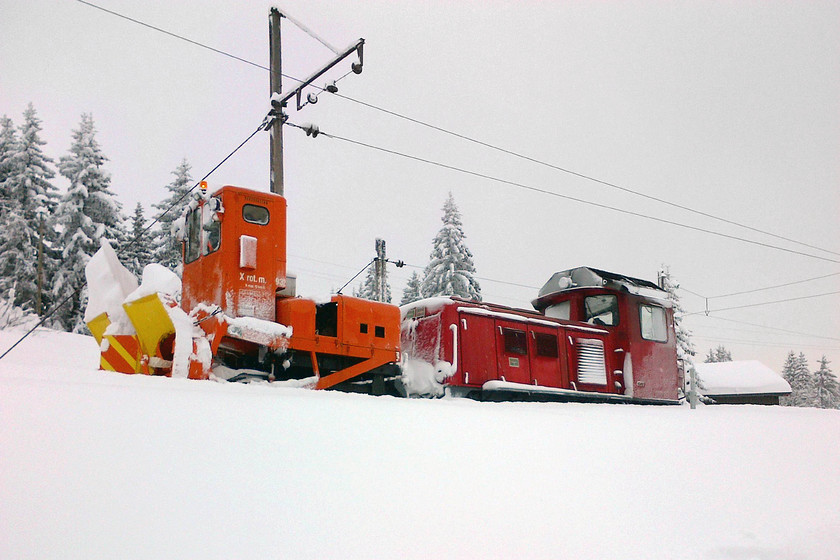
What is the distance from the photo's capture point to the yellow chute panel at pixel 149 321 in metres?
7.87

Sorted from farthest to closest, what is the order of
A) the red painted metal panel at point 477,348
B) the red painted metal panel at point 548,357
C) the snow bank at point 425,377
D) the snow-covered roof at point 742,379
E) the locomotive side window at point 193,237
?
the snow-covered roof at point 742,379, the red painted metal panel at point 548,357, the red painted metal panel at point 477,348, the snow bank at point 425,377, the locomotive side window at point 193,237

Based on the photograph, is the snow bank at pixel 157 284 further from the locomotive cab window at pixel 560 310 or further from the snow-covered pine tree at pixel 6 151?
the snow-covered pine tree at pixel 6 151

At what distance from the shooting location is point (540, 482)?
3.72 meters

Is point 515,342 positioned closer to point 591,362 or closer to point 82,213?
point 591,362

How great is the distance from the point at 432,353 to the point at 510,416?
5257 millimetres

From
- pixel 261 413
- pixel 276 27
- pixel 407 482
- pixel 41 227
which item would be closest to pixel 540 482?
pixel 407 482

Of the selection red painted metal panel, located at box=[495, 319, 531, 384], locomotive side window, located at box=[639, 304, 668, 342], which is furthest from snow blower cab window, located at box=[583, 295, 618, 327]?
red painted metal panel, located at box=[495, 319, 531, 384]

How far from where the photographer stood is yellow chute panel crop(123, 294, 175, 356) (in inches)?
310

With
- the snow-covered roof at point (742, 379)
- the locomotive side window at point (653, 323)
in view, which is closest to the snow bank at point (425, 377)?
the locomotive side window at point (653, 323)

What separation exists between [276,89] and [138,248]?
14194 millimetres

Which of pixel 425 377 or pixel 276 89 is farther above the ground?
pixel 276 89

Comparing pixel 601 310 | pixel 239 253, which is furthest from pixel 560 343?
pixel 239 253

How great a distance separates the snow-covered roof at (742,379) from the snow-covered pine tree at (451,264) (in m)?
13.9

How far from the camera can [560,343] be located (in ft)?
40.3
